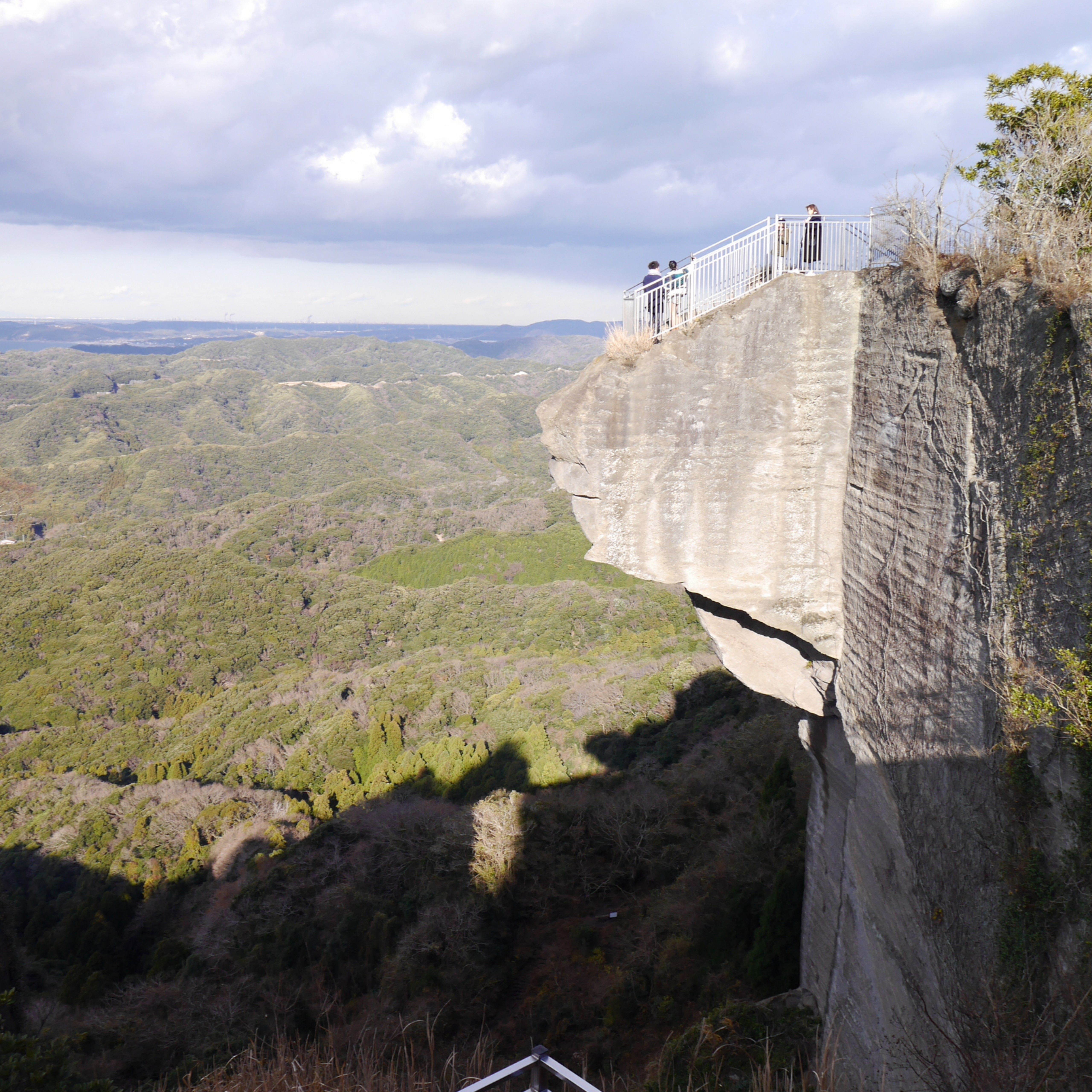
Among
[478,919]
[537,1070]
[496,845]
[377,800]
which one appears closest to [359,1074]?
[537,1070]

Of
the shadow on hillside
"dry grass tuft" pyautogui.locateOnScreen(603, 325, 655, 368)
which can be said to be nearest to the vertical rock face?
"dry grass tuft" pyautogui.locateOnScreen(603, 325, 655, 368)

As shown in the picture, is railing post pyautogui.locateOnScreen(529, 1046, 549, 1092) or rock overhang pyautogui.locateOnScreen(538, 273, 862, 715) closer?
railing post pyautogui.locateOnScreen(529, 1046, 549, 1092)

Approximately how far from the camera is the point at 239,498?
300ft

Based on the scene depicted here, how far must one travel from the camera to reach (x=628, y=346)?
8.02 metres

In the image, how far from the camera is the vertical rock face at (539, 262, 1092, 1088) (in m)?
4.74

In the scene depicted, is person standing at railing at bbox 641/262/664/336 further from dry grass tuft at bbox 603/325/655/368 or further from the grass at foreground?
the grass at foreground

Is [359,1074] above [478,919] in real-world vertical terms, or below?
above

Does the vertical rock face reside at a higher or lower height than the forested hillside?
higher

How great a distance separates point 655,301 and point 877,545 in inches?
143

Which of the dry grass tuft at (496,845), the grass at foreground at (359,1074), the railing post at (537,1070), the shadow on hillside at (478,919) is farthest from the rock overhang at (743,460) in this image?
the dry grass tuft at (496,845)

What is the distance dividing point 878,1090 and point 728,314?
738 cm

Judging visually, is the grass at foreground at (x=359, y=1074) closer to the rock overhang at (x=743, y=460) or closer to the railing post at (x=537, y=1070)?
the railing post at (x=537, y=1070)

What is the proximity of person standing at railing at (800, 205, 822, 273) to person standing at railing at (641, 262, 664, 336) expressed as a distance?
152 centimetres

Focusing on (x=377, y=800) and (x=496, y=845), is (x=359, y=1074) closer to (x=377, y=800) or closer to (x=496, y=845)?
(x=496, y=845)
